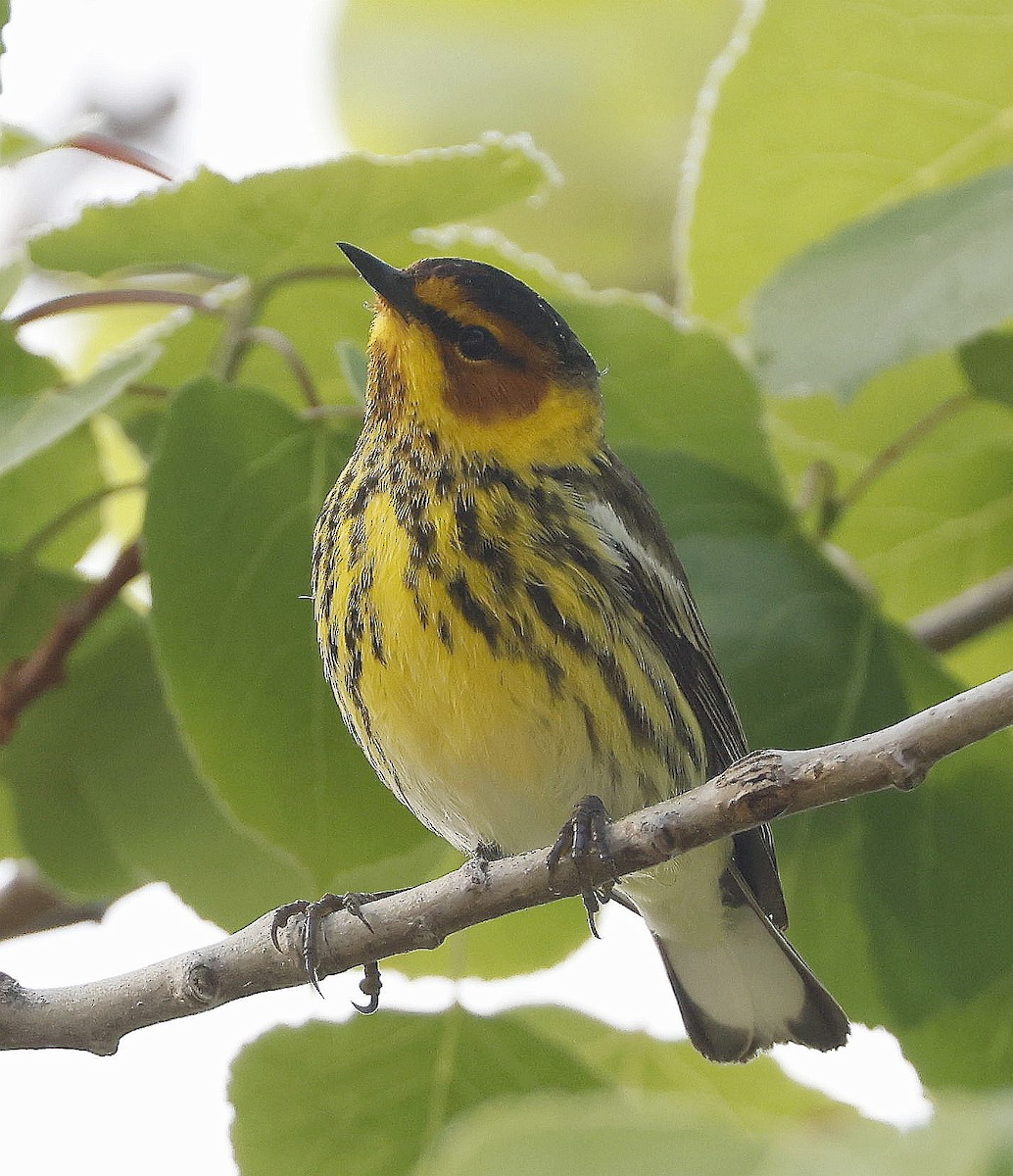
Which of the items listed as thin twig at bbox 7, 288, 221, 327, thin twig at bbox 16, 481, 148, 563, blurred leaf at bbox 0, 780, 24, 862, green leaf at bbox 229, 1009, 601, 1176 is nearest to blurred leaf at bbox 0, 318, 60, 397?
thin twig at bbox 7, 288, 221, 327

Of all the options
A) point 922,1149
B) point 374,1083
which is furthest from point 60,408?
point 922,1149

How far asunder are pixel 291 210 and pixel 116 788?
660 mm

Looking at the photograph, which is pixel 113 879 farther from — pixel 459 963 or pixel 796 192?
pixel 796 192

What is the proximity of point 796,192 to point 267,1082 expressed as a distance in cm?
114

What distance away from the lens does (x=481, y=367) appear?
1.75 m

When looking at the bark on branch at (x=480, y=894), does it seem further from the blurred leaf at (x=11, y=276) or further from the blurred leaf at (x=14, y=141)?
the blurred leaf at (x=14, y=141)

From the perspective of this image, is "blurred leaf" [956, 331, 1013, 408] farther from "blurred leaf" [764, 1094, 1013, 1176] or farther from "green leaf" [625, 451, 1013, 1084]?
"blurred leaf" [764, 1094, 1013, 1176]

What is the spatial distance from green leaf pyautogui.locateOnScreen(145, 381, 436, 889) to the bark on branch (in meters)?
0.13

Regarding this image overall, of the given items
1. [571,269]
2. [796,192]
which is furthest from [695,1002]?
[571,269]

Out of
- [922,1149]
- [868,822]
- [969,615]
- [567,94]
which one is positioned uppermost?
[567,94]

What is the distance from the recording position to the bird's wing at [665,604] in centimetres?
166

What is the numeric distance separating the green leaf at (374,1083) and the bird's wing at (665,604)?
13.3 inches

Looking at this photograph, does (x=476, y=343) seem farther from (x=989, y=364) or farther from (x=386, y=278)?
(x=989, y=364)

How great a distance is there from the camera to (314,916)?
138 centimetres
